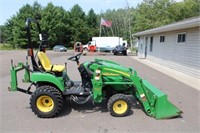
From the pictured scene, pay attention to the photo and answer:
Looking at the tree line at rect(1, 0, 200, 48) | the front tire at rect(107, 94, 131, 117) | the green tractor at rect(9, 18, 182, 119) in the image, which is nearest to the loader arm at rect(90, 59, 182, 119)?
the green tractor at rect(9, 18, 182, 119)

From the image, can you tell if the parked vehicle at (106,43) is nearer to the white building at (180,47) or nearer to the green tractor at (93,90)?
the white building at (180,47)

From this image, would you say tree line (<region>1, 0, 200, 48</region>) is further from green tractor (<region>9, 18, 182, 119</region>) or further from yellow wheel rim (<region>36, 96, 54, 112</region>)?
yellow wheel rim (<region>36, 96, 54, 112</region>)

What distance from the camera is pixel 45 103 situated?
467cm

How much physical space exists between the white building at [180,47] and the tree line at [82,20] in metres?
21.1

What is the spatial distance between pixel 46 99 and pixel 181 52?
9.52m

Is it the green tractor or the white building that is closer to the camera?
the green tractor

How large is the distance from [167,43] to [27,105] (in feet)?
38.4

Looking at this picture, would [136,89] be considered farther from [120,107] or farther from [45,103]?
[45,103]

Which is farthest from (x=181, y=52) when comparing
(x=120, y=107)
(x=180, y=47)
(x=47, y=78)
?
(x=47, y=78)

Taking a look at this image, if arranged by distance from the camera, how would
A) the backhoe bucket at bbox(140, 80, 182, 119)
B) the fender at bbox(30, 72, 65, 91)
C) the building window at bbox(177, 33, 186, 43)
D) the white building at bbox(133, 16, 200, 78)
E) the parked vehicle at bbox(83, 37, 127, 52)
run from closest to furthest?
the backhoe bucket at bbox(140, 80, 182, 119) < the fender at bbox(30, 72, 65, 91) < the white building at bbox(133, 16, 200, 78) < the building window at bbox(177, 33, 186, 43) < the parked vehicle at bbox(83, 37, 127, 52)

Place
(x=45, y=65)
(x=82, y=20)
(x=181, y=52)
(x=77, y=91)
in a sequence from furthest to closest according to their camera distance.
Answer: (x=82, y=20) < (x=181, y=52) < (x=45, y=65) < (x=77, y=91)

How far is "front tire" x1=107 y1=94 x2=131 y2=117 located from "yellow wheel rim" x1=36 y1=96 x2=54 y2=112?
4.22 ft

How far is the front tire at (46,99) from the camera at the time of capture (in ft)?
14.9

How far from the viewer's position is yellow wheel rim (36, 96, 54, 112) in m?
4.59
